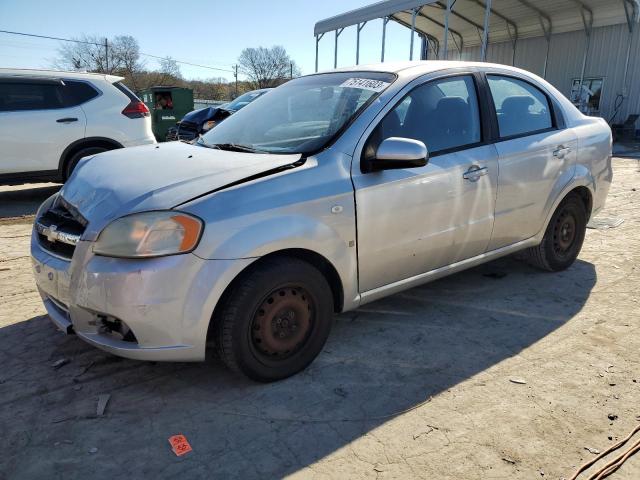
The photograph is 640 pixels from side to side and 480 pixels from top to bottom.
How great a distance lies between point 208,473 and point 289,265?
1027mm

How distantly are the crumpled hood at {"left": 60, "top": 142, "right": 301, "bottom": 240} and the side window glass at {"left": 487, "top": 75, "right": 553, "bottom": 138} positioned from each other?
1.74 metres

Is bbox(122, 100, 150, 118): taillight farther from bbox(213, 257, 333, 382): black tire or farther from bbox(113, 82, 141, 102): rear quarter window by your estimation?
bbox(213, 257, 333, 382): black tire

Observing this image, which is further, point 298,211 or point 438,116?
point 438,116

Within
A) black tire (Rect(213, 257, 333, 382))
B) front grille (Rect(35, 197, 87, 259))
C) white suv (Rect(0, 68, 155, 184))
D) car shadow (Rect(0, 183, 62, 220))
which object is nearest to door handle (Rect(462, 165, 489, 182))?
black tire (Rect(213, 257, 333, 382))

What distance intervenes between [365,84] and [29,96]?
5554 mm

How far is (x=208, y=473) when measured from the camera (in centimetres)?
212

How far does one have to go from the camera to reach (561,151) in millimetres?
→ 4016

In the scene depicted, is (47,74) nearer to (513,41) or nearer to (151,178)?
(151,178)

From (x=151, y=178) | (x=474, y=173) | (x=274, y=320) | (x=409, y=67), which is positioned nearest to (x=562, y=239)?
(x=474, y=173)

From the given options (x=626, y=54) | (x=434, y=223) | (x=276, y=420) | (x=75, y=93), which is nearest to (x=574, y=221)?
(x=434, y=223)

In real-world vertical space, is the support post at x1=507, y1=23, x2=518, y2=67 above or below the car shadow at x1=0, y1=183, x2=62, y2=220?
above

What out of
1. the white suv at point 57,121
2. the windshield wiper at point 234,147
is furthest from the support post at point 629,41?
the windshield wiper at point 234,147

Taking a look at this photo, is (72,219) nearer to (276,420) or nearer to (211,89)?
(276,420)

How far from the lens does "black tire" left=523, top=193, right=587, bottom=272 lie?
4.28 metres
